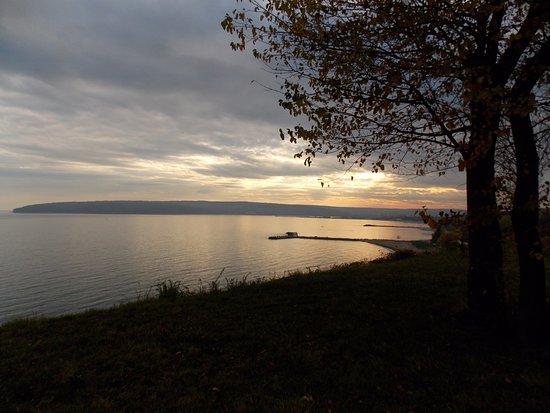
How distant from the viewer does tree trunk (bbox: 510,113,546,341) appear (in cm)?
684

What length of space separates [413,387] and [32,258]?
189 ft

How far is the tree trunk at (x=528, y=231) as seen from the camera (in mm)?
6844

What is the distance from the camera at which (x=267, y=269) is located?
133 feet

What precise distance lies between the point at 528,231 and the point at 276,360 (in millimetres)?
6239

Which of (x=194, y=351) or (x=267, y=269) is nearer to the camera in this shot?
(x=194, y=351)

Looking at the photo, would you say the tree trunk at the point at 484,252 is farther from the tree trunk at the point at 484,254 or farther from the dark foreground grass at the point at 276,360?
the dark foreground grass at the point at 276,360

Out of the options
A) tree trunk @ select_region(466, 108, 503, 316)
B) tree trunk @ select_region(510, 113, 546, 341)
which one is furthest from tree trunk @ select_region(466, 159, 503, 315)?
tree trunk @ select_region(510, 113, 546, 341)

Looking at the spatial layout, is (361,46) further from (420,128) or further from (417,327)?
(417,327)

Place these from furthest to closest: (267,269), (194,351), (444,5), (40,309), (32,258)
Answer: (32,258), (267,269), (40,309), (194,351), (444,5)

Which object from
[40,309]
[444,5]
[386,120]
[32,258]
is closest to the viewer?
[444,5]

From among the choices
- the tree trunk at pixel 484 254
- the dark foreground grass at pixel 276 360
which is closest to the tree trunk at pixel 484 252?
the tree trunk at pixel 484 254

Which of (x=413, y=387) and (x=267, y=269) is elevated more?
(x=413, y=387)

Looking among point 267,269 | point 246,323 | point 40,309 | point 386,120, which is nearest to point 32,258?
point 40,309

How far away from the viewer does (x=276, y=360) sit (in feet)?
23.8
